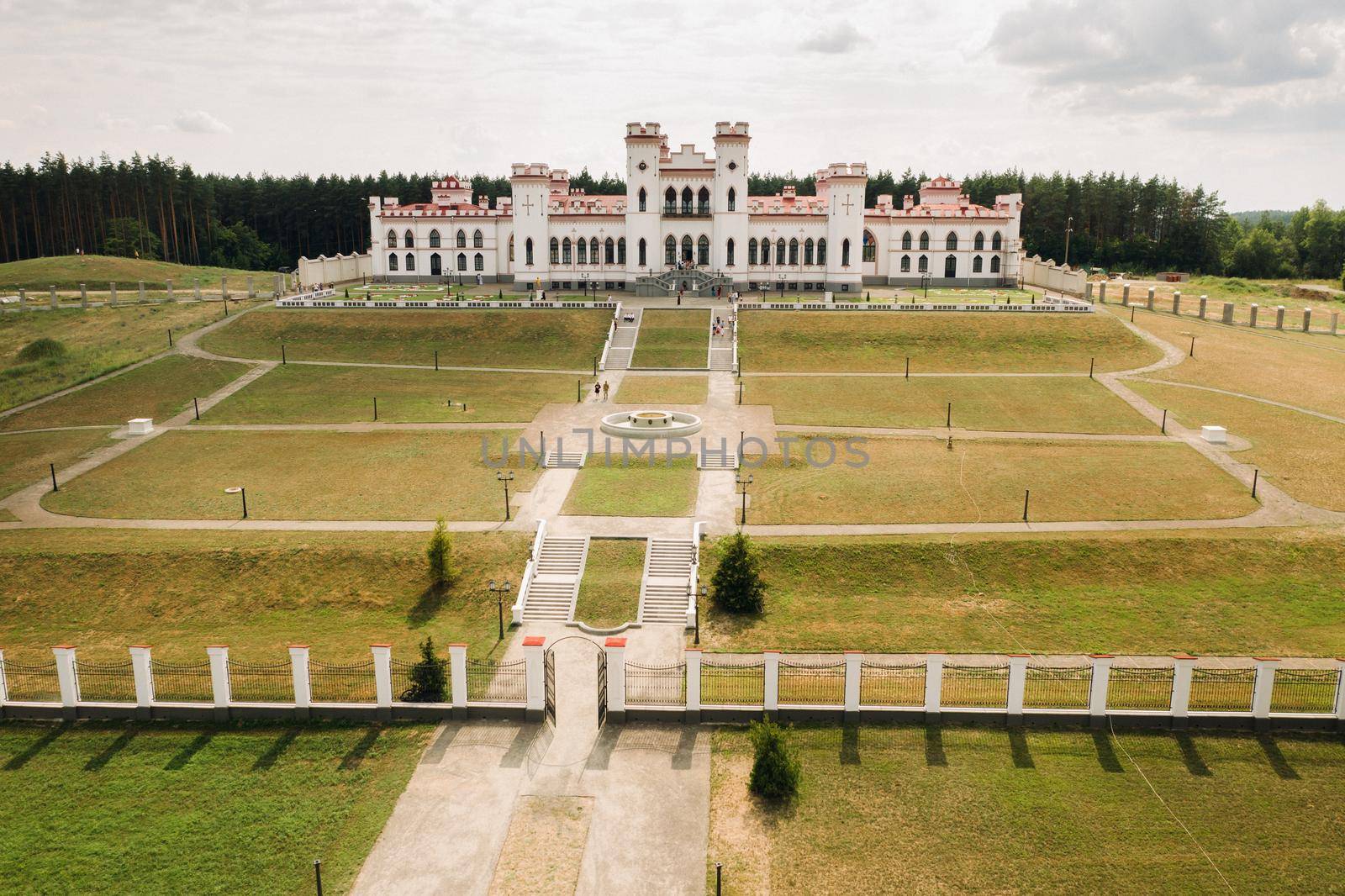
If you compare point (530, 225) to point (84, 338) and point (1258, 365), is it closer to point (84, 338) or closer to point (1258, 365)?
point (84, 338)

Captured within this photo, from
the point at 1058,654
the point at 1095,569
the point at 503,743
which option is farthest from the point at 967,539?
the point at 503,743

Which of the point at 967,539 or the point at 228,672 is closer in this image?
the point at 228,672

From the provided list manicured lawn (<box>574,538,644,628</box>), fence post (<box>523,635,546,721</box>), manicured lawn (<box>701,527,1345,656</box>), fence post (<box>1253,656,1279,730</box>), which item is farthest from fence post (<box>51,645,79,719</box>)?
fence post (<box>1253,656,1279,730</box>)

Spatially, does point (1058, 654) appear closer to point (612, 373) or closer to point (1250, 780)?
point (1250, 780)

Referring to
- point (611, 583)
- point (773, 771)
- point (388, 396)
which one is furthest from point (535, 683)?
point (388, 396)

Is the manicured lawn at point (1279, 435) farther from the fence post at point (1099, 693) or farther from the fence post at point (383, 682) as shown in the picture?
the fence post at point (383, 682)

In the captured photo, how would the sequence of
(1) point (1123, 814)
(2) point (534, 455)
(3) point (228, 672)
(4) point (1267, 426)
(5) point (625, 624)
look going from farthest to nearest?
(4) point (1267, 426)
(2) point (534, 455)
(5) point (625, 624)
(3) point (228, 672)
(1) point (1123, 814)

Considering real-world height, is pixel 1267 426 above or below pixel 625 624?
above
